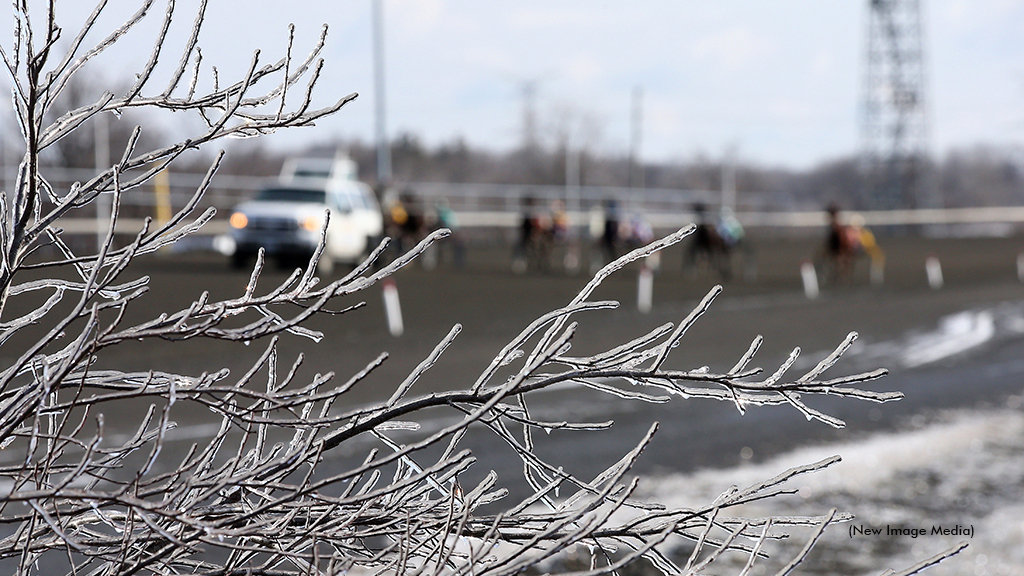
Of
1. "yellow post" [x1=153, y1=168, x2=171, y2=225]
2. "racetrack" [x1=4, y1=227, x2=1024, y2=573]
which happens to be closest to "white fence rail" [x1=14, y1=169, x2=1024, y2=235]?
"yellow post" [x1=153, y1=168, x2=171, y2=225]

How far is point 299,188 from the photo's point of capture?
25.7 m

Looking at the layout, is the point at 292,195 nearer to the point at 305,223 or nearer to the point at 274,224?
the point at 274,224

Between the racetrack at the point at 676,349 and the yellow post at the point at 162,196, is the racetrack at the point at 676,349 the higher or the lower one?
the lower one

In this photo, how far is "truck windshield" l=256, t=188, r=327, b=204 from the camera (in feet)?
83.2

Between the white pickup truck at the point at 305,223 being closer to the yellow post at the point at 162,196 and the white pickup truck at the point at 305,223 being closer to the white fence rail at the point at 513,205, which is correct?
the white fence rail at the point at 513,205

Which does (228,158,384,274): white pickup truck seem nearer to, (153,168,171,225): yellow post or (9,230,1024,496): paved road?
(9,230,1024,496): paved road

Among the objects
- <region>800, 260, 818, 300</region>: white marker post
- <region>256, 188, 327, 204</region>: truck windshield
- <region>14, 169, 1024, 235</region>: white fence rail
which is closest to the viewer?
<region>800, 260, 818, 300</region>: white marker post

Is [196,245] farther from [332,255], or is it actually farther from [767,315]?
[767,315]

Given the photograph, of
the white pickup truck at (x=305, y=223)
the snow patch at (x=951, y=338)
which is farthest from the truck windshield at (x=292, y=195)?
the snow patch at (x=951, y=338)

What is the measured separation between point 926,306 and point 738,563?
18.0 metres

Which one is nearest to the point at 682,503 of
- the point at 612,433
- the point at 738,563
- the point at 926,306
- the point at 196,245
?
the point at 738,563

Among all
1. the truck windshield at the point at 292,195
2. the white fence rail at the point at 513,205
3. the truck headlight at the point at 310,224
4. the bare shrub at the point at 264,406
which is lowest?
the white fence rail at the point at 513,205

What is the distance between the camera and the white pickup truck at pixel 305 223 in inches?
952

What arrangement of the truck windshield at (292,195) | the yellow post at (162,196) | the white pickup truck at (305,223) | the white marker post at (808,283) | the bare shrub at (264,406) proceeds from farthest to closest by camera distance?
the yellow post at (162,196), the truck windshield at (292,195), the white pickup truck at (305,223), the white marker post at (808,283), the bare shrub at (264,406)
